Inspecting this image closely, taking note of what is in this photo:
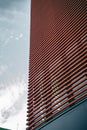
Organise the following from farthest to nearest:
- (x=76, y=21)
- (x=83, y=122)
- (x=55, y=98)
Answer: (x=76, y=21)
(x=55, y=98)
(x=83, y=122)

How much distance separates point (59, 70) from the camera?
10.2m

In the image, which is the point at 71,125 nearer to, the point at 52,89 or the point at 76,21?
the point at 52,89

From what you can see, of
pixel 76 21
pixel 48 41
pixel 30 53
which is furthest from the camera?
pixel 30 53

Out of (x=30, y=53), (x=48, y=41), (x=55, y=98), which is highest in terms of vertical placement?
(x=30, y=53)

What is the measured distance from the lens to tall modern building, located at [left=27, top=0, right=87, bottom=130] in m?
8.67

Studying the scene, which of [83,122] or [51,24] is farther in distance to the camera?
[51,24]

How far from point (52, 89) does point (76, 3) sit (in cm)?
465

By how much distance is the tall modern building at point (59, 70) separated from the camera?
28.5 ft

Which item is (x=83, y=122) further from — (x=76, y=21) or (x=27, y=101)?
(x=76, y=21)

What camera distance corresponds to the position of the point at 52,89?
10.1m

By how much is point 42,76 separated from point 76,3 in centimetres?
408

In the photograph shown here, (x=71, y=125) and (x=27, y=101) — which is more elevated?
(x=27, y=101)

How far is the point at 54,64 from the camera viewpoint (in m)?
10.9

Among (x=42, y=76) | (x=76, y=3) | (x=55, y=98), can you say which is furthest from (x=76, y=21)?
(x=55, y=98)
